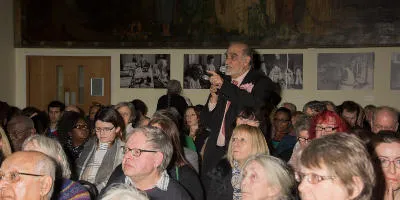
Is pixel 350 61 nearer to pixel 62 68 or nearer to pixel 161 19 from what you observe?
pixel 161 19

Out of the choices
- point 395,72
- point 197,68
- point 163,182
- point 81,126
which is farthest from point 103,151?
point 395,72

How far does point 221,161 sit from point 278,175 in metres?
1.53

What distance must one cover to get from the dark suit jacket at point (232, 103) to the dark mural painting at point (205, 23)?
691 cm

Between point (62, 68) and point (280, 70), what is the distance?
229 inches

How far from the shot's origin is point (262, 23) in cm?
1291

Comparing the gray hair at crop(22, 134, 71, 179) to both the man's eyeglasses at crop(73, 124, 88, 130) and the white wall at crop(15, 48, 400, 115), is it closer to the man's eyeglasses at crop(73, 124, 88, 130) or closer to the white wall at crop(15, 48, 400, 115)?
the man's eyeglasses at crop(73, 124, 88, 130)

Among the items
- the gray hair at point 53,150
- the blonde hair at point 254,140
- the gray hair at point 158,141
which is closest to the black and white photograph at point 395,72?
the blonde hair at point 254,140

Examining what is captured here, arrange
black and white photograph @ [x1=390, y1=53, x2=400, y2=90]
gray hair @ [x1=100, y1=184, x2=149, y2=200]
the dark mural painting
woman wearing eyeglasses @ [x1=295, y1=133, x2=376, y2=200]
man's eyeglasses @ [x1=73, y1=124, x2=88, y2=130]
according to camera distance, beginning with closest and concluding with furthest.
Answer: woman wearing eyeglasses @ [x1=295, y1=133, x2=376, y2=200], gray hair @ [x1=100, y1=184, x2=149, y2=200], man's eyeglasses @ [x1=73, y1=124, x2=88, y2=130], black and white photograph @ [x1=390, y1=53, x2=400, y2=90], the dark mural painting

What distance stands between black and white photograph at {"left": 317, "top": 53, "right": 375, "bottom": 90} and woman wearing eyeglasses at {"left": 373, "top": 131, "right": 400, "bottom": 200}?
841cm

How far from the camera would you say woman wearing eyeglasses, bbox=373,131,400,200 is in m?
4.00

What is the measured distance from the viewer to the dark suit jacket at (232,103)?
5633 millimetres

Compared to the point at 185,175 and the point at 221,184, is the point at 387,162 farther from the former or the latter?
the point at 185,175

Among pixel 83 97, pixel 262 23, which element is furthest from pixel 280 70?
pixel 83 97

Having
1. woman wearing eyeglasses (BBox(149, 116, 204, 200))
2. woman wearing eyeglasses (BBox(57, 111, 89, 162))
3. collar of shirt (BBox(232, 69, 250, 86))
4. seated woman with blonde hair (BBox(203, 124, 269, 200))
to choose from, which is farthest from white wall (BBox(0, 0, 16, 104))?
seated woman with blonde hair (BBox(203, 124, 269, 200))
